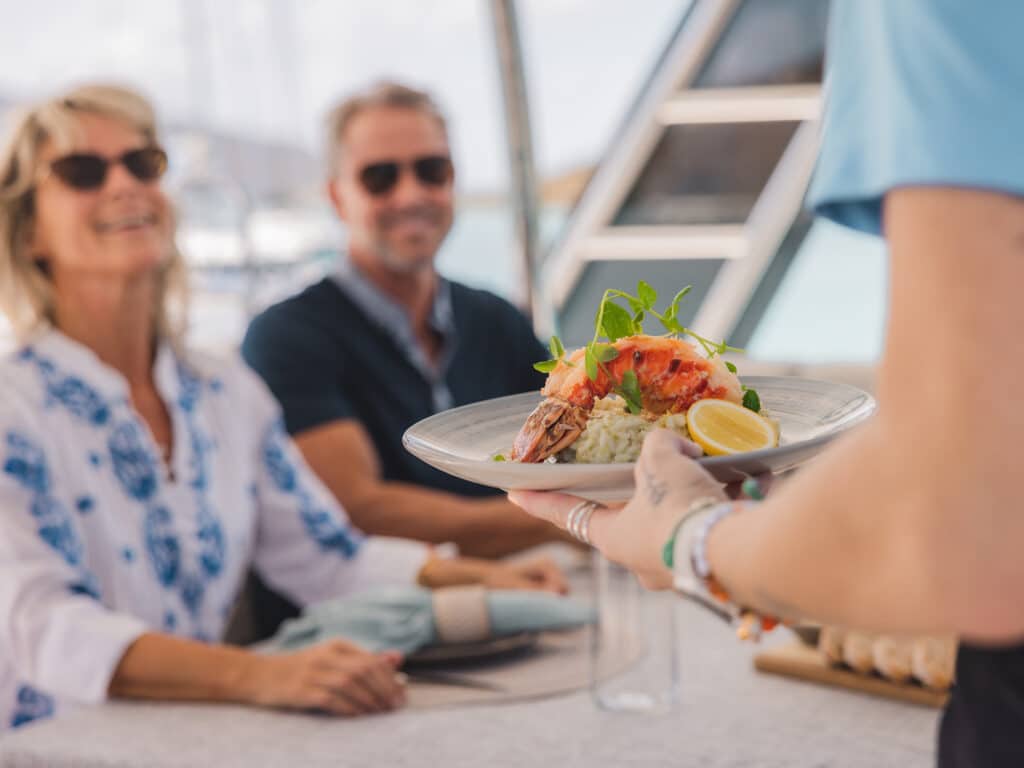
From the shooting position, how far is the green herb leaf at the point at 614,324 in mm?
962

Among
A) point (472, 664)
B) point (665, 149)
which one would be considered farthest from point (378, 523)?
point (665, 149)

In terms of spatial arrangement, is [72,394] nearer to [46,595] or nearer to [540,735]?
[46,595]

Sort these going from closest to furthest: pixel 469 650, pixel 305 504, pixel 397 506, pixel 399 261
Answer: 1. pixel 469 650
2. pixel 305 504
3. pixel 397 506
4. pixel 399 261

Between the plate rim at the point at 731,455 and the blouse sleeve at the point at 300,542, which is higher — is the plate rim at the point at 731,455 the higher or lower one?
the higher one

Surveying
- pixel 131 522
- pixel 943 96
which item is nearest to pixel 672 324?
pixel 943 96

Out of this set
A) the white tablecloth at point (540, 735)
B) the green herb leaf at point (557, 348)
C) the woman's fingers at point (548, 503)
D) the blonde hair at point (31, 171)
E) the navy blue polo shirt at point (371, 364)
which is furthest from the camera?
the navy blue polo shirt at point (371, 364)

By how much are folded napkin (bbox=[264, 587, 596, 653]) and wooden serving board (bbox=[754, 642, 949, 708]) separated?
31 centimetres

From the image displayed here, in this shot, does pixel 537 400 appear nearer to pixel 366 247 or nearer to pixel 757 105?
pixel 366 247

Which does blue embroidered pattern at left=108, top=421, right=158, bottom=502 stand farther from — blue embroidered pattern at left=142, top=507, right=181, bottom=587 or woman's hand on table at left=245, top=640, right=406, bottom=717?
woman's hand on table at left=245, top=640, right=406, bottom=717

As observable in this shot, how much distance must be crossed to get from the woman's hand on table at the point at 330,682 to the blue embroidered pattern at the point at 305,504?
632mm

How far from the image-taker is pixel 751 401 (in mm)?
972

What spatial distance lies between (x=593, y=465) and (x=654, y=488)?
5 cm

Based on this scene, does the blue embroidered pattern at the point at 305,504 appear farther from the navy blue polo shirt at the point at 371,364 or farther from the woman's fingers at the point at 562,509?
the woman's fingers at the point at 562,509

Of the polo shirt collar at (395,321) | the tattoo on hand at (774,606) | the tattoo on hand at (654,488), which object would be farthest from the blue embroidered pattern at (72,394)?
the tattoo on hand at (774,606)
